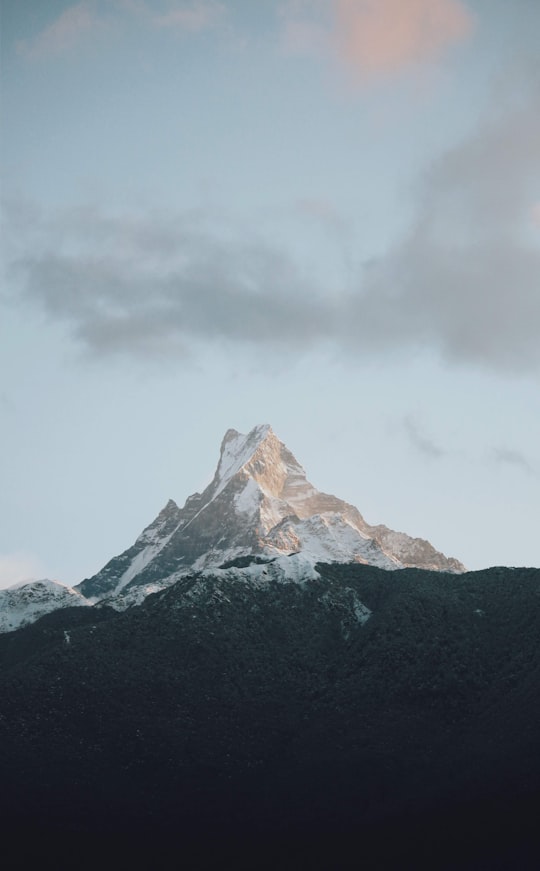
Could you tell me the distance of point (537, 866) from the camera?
196 metres

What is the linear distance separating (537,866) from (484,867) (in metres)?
10.2

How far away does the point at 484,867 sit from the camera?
200 m
